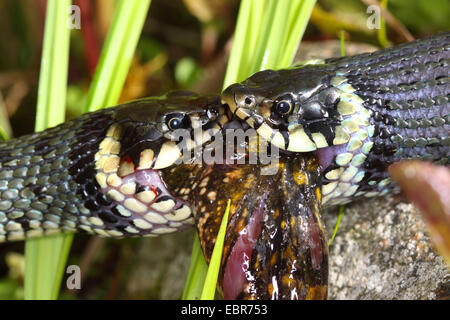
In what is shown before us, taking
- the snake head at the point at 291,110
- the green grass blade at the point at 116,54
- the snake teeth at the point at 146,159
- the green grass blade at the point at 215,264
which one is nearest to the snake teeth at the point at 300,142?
the snake head at the point at 291,110

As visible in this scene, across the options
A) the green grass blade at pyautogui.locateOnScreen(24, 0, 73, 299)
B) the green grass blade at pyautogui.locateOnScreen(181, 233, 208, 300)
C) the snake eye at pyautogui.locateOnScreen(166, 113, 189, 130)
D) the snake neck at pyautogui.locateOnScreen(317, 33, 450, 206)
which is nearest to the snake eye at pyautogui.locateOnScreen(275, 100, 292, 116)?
the snake neck at pyautogui.locateOnScreen(317, 33, 450, 206)

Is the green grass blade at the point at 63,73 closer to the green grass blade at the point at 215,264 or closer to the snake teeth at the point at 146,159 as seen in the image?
the snake teeth at the point at 146,159

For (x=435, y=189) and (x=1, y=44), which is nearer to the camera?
(x=435, y=189)

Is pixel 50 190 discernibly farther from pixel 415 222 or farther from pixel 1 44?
pixel 1 44

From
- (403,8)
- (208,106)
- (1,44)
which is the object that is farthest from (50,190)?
(1,44)

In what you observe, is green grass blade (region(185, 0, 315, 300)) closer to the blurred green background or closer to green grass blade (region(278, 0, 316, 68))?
green grass blade (region(278, 0, 316, 68))

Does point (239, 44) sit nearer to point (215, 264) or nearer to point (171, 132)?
point (171, 132)
